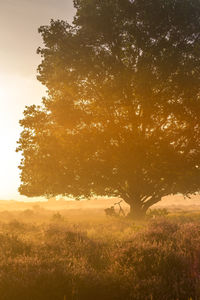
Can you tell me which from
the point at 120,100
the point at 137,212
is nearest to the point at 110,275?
the point at 120,100

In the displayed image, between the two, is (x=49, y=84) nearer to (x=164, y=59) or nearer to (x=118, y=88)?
(x=118, y=88)

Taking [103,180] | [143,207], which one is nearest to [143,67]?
[103,180]

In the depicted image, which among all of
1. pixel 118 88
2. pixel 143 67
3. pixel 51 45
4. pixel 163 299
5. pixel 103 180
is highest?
pixel 51 45

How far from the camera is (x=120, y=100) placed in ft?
61.6

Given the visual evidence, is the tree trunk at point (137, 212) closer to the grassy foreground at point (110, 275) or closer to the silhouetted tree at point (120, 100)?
the silhouetted tree at point (120, 100)

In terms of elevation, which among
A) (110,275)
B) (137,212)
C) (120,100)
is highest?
(120,100)

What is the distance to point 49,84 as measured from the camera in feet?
67.6

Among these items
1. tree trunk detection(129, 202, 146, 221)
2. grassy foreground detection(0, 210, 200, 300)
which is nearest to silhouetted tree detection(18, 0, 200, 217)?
tree trunk detection(129, 202, 146, 221)

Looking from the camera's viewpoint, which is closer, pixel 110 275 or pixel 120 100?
pixel 110 275

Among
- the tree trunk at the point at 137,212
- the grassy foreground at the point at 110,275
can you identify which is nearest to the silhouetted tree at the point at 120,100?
the tree trunk at the point at 137,212

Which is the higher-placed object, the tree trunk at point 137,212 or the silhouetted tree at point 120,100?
the silhouetted tree at point 120,100

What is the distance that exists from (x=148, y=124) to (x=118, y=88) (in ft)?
11.6

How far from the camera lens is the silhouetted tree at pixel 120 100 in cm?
1788

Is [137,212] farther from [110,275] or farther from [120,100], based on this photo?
[110,275]
